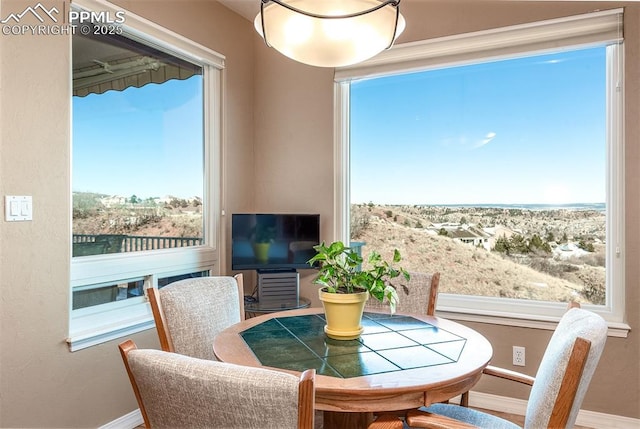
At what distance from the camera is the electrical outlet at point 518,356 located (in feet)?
8.66

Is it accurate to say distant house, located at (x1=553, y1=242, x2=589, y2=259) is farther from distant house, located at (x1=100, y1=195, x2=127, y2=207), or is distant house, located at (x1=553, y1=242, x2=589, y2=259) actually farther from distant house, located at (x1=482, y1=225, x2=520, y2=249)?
distant house, located at (x1=100, y1=195, x2=127, y2=207)

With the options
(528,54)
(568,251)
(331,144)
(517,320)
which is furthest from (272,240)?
(528,54)

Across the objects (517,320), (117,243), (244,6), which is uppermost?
(244,6)

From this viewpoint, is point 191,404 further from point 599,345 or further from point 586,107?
point 586,107

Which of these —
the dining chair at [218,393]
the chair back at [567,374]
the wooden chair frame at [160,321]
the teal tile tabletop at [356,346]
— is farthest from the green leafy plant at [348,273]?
the dining chair at [218,393]

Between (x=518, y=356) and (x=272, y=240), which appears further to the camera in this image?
(x=272, y=240)

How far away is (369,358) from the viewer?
4.89 ft

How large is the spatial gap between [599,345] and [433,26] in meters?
2.36

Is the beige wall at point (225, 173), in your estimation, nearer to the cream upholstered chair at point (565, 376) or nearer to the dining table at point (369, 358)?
the dining table at point (369, 358)

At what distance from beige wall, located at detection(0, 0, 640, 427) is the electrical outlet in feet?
0.14

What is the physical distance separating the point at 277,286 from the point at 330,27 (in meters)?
1.90

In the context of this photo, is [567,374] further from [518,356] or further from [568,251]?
[568,251]

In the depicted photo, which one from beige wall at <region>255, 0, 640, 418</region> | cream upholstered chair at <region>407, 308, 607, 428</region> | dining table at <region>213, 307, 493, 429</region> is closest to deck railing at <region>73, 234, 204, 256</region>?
beige wall at <region>255, 0, 640, 418</region>

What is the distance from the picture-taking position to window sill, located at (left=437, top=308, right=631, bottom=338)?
7.95ft
